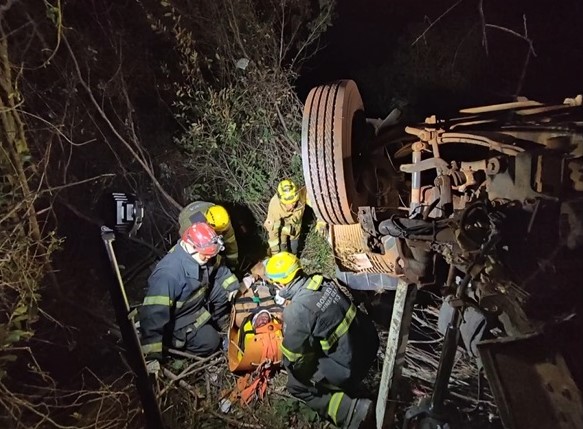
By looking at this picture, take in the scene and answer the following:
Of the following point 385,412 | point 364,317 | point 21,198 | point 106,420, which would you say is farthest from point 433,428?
point 21,198

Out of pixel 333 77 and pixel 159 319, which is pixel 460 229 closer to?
pixel 159 319

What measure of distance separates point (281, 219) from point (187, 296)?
4.74 ft

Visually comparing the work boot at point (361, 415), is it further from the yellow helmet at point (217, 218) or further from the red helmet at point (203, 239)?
the yellow helmet at point (217, 218)

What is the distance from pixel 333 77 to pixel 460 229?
4998 mm

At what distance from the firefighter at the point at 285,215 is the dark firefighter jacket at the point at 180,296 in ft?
2.62

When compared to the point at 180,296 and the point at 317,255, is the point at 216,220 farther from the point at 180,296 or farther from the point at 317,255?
the point at 317,255

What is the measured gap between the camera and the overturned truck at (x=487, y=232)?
217 cm

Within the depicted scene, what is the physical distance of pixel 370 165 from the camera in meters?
4.11

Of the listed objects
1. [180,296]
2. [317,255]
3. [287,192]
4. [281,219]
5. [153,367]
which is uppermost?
[287,192]

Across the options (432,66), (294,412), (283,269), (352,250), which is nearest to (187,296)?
(283,269)

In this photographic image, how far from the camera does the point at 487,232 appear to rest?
2.58 meters

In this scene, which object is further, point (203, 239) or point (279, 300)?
point (203, 239)

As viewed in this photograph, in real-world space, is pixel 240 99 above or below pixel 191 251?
above

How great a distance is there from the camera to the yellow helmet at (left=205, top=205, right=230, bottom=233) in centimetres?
507
